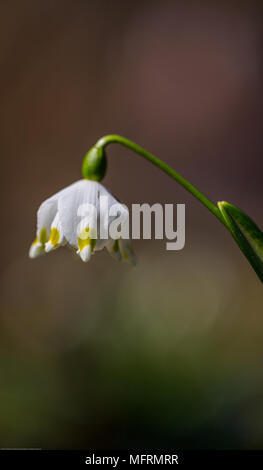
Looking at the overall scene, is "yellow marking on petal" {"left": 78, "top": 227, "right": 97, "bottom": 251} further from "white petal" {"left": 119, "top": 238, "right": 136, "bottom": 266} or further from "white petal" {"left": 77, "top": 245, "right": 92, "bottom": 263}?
"white petal" {"left": 119, "top": 238, "right": 136, "bottom": 266}

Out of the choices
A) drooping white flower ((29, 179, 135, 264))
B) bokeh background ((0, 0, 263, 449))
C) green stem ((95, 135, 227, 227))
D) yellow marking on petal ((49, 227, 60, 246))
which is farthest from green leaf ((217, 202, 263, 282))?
bokeh background ((0, 0, 263, 449))

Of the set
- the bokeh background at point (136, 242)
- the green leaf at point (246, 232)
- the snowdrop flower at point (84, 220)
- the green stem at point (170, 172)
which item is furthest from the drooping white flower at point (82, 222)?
the bokeh background at point (136, 242)

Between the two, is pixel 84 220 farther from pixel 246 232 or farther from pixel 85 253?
pixel 246 232

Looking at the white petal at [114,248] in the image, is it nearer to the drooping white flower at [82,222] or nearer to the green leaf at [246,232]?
the drooping white flower at [82,222]

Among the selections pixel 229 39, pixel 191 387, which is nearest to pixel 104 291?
pixel 191 387

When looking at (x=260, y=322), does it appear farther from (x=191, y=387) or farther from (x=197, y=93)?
(x=197, y=93)

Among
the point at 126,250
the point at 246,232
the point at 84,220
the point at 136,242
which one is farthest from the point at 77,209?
the point at 136,242
